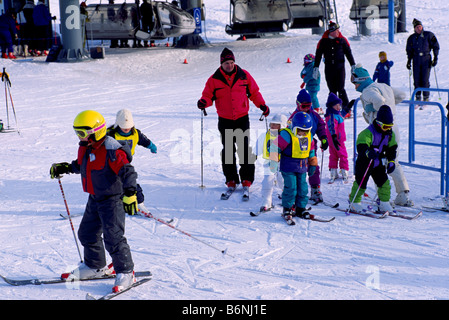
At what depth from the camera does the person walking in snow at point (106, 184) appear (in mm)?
4453

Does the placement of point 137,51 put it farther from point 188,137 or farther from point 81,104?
point 188,137

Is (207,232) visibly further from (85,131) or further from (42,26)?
(42,26)

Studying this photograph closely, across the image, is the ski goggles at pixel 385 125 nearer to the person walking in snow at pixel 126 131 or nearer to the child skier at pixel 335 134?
the child skier at pixel 335 134

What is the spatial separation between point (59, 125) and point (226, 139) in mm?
5840

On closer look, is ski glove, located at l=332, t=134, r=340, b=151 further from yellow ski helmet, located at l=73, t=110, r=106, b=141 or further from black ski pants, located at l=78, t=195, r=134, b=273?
yellow ski helmet, located at l=73, t=110, r=106, b=141

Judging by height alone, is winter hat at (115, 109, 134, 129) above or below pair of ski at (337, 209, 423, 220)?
above

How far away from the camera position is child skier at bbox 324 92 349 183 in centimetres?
763

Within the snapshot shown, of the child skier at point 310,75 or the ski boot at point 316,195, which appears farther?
the child skier at point 310,75

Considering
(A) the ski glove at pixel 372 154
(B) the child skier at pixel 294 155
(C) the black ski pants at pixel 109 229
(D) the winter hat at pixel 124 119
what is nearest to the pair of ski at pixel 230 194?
(B) the child skier at pixel 294 155

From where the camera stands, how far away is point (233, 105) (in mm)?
7383

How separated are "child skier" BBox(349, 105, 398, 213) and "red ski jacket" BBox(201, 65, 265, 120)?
62.4 inches

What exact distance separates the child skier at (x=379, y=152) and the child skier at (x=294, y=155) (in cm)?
55

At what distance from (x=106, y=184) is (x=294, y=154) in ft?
7.64

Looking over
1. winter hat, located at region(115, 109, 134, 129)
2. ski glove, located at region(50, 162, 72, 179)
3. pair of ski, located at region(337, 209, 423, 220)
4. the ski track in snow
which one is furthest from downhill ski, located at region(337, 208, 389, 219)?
ski glove, located at region(50, 162, 72, 179)
